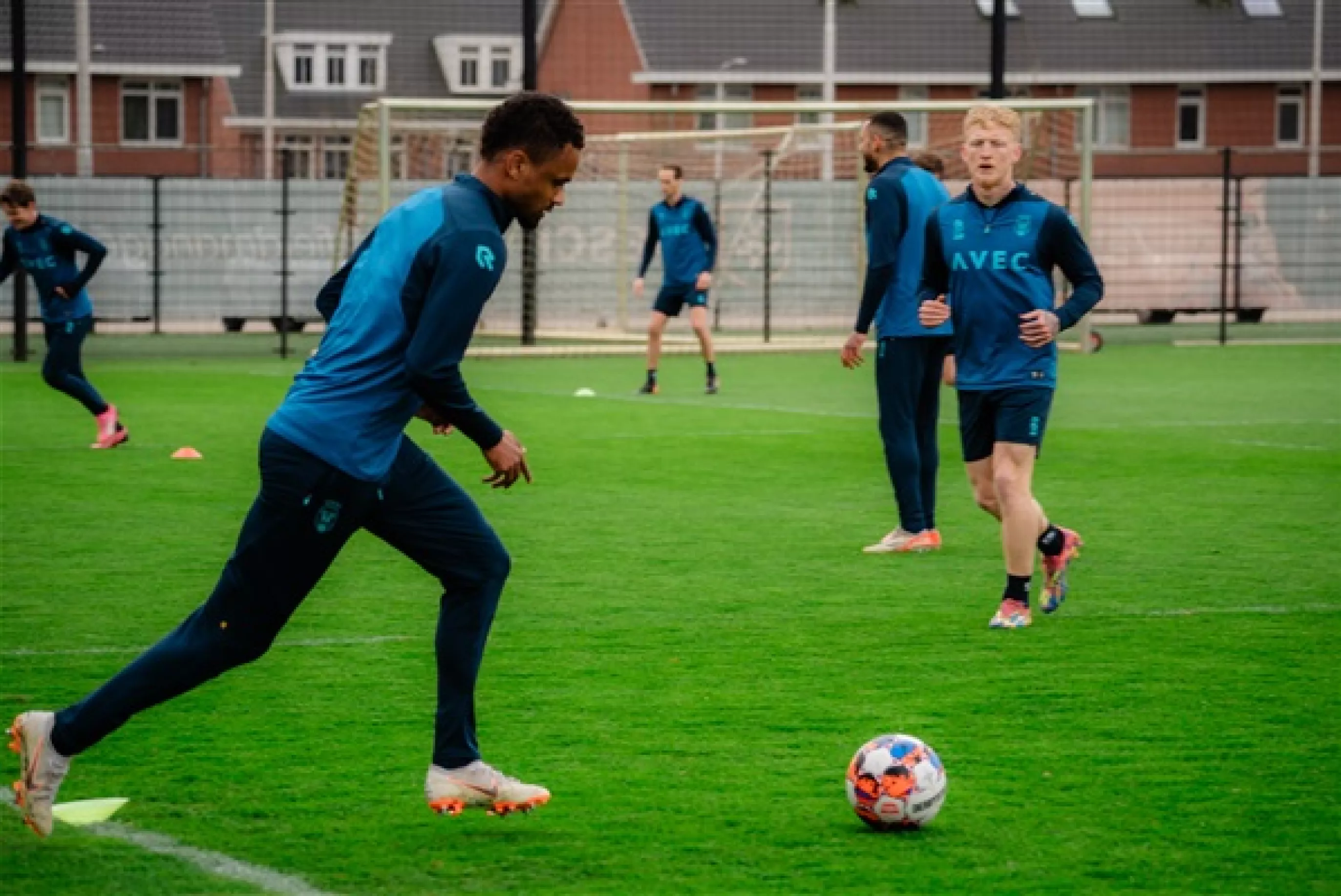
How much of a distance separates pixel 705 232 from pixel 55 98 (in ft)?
117

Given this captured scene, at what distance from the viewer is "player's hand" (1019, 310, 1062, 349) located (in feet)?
29.9

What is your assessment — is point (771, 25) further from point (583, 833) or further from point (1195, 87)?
point (583, 833)

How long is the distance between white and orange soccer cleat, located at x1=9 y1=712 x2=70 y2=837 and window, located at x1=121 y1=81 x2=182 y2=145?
51753 millimetres

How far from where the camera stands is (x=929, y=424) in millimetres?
12156

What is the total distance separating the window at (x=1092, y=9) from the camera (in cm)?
5962

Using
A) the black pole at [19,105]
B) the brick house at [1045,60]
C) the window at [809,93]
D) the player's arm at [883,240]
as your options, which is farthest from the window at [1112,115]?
the player's arm at [883,240]

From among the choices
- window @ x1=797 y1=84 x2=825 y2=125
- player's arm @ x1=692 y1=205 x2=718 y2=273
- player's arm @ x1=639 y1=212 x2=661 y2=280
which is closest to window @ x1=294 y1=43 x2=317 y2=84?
window @ x1=797 y1=84 x2=825 y2=125

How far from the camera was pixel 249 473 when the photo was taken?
1573 cm

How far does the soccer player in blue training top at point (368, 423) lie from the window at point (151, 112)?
51.8 meters

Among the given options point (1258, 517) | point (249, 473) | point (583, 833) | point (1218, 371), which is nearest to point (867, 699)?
point (583, 833)

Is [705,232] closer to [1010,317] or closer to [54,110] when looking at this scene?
[1010,317]

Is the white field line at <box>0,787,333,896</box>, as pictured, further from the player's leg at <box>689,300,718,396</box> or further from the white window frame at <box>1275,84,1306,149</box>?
the white window frame at <box>1275,84,1306,149</box>

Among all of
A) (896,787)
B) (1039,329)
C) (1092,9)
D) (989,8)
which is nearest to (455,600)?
(896,787)

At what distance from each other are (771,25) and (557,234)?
25183 mm
